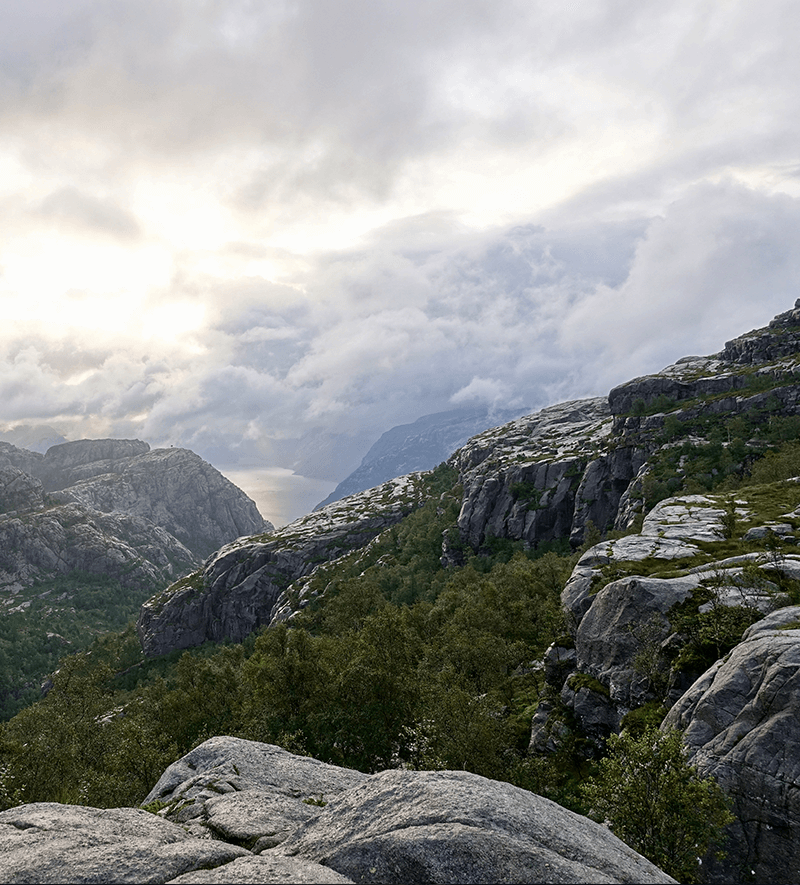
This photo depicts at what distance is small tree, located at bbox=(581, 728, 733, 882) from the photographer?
22.8 meters

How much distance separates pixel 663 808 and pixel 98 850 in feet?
80.0

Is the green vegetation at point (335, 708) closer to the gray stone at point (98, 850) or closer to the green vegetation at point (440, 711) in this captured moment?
the green vegetation at point (440, 711)

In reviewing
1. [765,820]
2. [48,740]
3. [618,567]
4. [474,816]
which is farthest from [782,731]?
[48,740]

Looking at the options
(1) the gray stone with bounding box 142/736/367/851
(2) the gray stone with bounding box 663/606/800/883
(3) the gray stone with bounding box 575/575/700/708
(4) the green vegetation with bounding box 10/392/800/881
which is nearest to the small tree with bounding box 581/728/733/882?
(4) the green vegetation with bounding box 10/392/800/881

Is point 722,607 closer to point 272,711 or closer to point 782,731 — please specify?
point 782,731

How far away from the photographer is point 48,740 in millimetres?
61156

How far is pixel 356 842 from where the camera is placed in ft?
51.2

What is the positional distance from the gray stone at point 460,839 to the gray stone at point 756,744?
729 inches

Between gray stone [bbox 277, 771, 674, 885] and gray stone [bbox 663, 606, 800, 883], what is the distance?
18525 millimetres

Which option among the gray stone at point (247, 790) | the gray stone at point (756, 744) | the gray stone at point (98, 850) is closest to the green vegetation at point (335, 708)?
the gray stone at point (247, 790)

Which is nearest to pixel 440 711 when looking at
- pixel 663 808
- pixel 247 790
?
pixel 247 790

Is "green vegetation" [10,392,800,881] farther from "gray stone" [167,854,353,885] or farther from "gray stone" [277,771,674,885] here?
"gray stone" [167,854,353,885]

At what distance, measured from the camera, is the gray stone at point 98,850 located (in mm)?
14281

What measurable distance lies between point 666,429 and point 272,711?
189 metres
